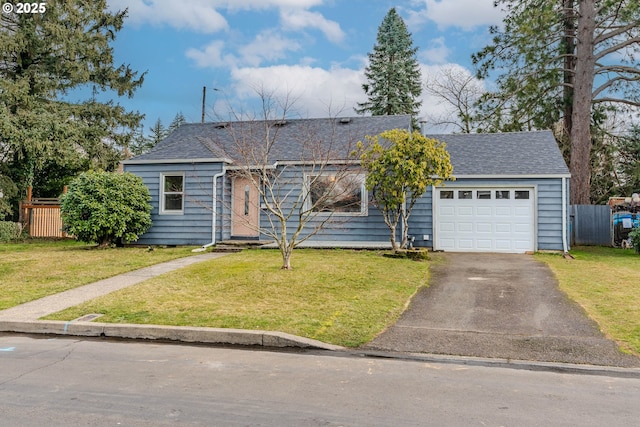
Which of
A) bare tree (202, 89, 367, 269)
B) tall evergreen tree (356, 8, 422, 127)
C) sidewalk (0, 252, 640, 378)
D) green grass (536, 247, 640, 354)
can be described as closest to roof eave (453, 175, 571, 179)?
green grass (536, 247, 640, 354)

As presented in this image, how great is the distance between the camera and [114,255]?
1358 cm

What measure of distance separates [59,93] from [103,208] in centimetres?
1422

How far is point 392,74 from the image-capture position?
34.5 metres

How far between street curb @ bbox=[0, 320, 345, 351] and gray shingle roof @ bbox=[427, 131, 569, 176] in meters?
10.9

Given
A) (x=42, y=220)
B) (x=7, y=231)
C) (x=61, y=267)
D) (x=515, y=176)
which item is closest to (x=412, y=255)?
(x=515, y=176)

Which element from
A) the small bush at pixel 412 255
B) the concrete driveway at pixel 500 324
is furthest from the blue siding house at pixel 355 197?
the concrete driveway at pixel 500 324

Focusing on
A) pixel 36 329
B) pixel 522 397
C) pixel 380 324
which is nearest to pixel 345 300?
pixel 380 324

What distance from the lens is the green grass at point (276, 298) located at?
22.4 ft

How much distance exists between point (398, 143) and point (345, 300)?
20.8 feet

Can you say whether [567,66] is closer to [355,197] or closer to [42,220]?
[355,197]

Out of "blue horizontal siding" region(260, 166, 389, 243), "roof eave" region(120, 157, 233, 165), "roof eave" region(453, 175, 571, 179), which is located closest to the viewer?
"roof eave" region(453, 175, 571, 179)

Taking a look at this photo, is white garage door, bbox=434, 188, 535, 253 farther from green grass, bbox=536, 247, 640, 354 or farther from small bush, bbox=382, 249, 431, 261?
small bush, bbox=382, 249, 431, 261

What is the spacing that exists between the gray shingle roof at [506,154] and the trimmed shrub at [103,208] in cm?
1032

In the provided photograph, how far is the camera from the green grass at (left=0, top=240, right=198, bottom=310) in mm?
9155
